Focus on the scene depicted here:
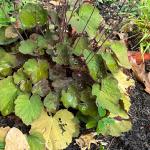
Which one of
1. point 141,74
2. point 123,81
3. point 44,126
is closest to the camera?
point 44,126

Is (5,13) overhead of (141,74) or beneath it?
overhead

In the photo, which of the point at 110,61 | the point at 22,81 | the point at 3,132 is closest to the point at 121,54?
the point at 110,61

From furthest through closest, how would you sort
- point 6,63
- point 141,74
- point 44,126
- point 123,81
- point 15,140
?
1. point 141,74
2. point 123,81
3. point 6,63
4. point 44,126
5. point 15,140

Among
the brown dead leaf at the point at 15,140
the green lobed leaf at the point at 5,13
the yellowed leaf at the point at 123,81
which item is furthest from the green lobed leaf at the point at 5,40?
the yellowed leaf at the point at 123,81

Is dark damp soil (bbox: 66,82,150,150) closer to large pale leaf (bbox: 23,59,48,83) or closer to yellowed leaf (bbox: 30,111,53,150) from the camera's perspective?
yellowed leaf (bbox: 30,111,53,150)

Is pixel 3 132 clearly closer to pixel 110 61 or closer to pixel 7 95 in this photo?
pixel 7 95

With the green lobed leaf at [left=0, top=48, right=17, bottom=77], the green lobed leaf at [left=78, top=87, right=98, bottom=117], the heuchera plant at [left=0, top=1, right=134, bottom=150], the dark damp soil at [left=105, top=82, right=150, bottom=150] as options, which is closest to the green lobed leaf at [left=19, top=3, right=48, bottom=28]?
the heuchera plant at [left=0, top=1, right=134, bottom=150]
